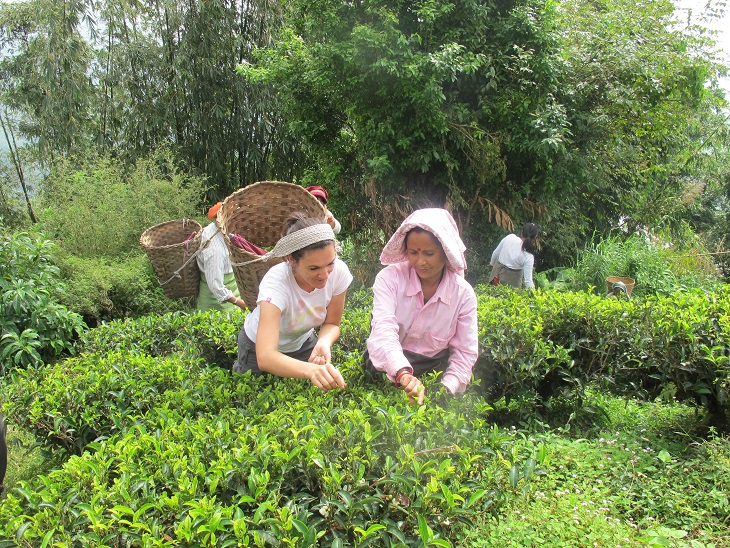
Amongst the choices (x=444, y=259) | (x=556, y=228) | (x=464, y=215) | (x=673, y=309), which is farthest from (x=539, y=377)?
(x=556, y=228)

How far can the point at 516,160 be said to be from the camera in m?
7.21

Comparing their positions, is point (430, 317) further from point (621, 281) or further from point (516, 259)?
point (621, 281)

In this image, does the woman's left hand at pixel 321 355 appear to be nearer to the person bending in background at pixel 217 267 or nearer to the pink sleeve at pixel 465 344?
the pink sleeve at pixel 465 344

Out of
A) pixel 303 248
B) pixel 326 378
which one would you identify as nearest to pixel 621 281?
pixel 303 248

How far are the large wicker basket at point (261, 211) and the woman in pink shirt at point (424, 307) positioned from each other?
1.20 metres

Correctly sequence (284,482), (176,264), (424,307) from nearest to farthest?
1. (284,482)
2. (424,307)
3. (176,264)

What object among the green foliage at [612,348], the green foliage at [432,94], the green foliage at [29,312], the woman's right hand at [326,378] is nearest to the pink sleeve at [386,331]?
the woman's right hand at [326,378]

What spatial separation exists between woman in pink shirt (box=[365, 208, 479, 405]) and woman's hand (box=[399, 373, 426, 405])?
4 cm

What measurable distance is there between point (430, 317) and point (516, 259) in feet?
14.2

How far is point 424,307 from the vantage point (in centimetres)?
263

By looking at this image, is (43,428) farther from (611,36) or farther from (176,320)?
(611,36)

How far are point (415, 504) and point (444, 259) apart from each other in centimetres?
116

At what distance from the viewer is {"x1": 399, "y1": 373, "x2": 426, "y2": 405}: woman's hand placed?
2.27 metres

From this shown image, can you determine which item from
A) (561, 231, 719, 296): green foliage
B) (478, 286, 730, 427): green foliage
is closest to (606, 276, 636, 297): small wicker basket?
(561, 231, 719, 296): green foliage
